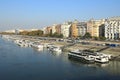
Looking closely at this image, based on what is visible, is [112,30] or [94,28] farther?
[94,28]

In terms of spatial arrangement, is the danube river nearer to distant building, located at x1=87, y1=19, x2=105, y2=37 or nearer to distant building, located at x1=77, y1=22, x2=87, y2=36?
distant building, located at x1=87, y1=19, x2=105, y2=37

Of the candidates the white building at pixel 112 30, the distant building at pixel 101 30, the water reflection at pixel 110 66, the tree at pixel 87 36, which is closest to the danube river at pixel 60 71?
the water reflection at pixel 110 66

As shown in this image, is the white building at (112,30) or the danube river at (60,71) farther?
the white building at (112,30)

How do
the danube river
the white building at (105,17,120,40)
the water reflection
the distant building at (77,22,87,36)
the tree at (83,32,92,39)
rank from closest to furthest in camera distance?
the danube river, the water reflection, the white building at (105,17,120,40), the tree at (83,32,92,39), the distant building at (77,22,87,36)

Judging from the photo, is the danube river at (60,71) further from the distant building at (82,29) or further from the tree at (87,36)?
the distant building at (82,29)

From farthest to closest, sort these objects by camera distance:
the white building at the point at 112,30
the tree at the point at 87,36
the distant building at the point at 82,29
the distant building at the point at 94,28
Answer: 1. the distant building at the point at 82,29
2. the distant building at the point at 94,28
3. the tree at the point at 87,36
4. the white building at the point at 112,30

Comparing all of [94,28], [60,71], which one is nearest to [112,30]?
[94,28]

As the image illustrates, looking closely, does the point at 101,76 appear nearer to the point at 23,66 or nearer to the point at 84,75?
the point at 84,75

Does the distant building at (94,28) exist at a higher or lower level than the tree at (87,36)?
higher

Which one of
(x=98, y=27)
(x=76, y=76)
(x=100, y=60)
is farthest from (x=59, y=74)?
(x=98, y=27)

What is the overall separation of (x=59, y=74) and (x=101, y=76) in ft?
9.64

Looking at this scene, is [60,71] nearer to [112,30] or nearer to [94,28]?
[112,30]

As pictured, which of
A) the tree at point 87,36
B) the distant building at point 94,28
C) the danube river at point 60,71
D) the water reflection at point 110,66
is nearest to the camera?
the danube river at point 60,71

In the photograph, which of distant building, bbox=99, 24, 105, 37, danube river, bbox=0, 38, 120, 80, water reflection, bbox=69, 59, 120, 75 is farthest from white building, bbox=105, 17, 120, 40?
danube river, bbox=0, 38, 120, 80
